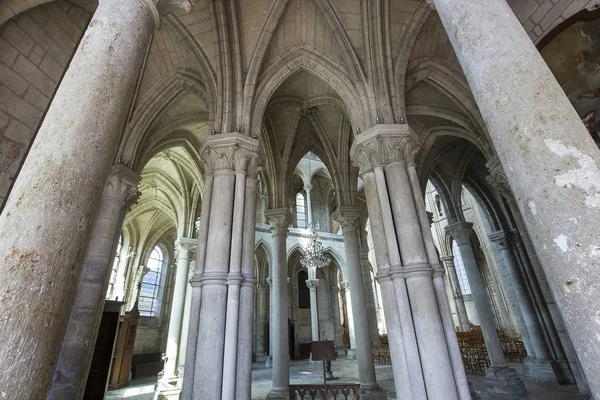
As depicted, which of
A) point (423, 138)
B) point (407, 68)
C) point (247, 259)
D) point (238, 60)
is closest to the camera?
point (247, 259)

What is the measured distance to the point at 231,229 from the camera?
503 centimetres

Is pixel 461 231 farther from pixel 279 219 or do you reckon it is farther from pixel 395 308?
pixel 395 308

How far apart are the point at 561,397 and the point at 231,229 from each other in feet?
26.2

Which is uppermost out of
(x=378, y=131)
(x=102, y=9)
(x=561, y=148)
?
(x=378, y=131)

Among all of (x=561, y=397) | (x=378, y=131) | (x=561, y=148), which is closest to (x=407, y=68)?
(x=378, y=131)

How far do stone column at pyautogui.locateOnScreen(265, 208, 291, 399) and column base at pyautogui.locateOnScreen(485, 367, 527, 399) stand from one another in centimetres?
494

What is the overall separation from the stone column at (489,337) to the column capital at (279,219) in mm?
5763

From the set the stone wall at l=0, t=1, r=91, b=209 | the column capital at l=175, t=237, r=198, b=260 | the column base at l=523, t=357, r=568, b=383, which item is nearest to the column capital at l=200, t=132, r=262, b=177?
the stone wall at l=0, t=1, r=91, b=209

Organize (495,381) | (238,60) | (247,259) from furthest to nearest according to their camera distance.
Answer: (495,381) → (238,60) → (247,259)

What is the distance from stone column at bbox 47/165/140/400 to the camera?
16.6 ft

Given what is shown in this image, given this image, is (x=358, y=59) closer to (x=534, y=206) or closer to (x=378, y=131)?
(x=378, y=131)

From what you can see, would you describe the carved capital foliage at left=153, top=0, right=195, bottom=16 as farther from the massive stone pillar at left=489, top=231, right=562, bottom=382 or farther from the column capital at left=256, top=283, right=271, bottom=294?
the column capital at left=256, top=283, right=271, bottom=294

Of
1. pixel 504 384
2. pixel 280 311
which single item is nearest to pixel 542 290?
pixel 504 384

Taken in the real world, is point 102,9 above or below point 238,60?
below
